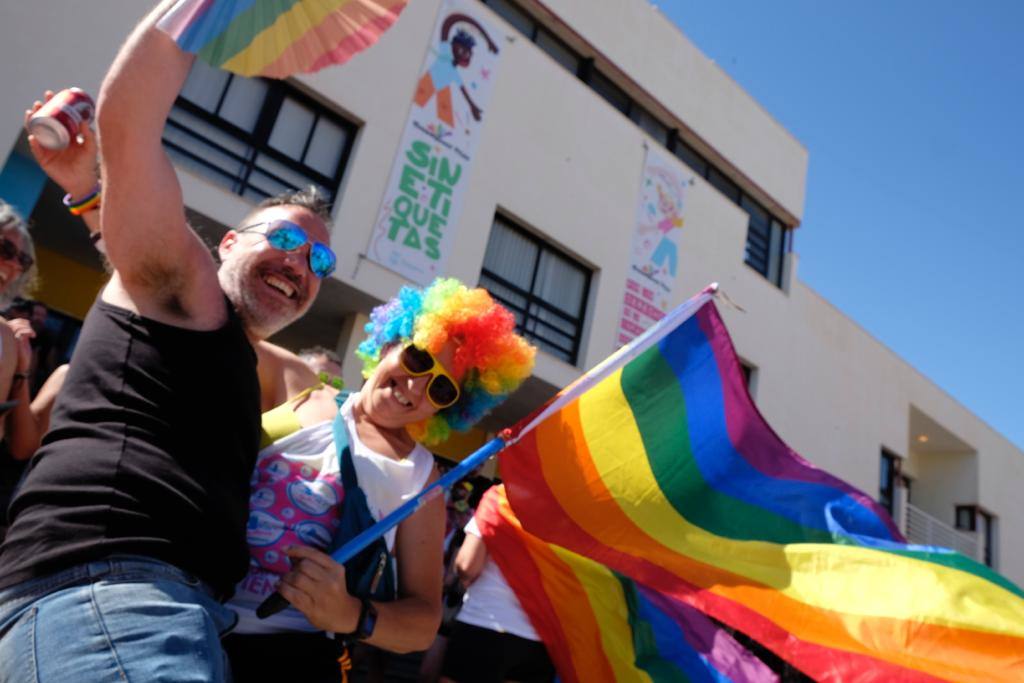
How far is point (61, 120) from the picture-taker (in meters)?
1.63

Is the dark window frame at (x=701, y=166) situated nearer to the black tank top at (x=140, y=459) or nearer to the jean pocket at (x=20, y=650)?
the black tank top at (x=140, y=459)

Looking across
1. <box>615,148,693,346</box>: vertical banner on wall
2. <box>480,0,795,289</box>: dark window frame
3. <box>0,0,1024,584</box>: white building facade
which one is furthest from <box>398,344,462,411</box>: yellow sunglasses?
<box>480,0,795,289</box>: dark window frame

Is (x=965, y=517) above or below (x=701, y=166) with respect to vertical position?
below

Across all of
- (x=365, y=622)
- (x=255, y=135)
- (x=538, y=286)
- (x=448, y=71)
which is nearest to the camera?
(x=365, y=622)

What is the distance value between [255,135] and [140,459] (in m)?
7.64

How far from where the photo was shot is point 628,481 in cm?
328

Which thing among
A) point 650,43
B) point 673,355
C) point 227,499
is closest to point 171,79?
point 227,499

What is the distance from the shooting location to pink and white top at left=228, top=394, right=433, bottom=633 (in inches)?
71.0

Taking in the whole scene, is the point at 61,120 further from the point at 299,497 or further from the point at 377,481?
the point at 377,481

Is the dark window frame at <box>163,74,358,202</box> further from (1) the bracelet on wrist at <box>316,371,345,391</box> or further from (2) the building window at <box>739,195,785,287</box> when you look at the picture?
(2) the building window at <box>739,195,785,287</box>

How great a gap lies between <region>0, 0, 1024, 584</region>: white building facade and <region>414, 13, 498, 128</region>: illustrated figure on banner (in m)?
0.17

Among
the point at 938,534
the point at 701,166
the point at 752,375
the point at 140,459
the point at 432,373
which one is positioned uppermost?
the point at 701,166

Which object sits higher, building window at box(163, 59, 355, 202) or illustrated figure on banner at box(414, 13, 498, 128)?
illustrated figure on banner at box(414, 13, 498, 128)

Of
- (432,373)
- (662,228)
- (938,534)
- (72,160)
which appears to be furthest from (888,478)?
(72,160)
